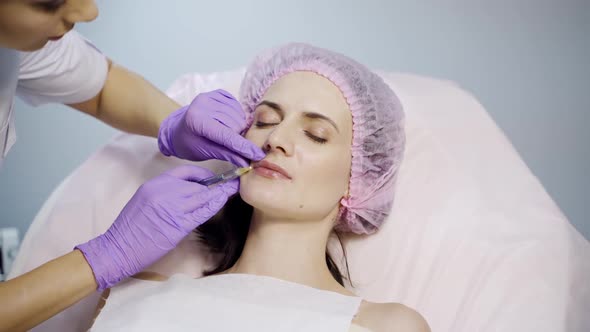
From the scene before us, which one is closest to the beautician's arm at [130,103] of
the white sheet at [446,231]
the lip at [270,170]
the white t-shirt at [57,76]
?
the white t-shirt at [57,76]

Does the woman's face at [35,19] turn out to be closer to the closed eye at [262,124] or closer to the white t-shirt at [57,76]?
the white t-shirt at [57,76]

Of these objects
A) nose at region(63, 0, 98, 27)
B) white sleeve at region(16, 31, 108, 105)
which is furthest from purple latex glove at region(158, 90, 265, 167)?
nose at region(63, 0, 98, 27)

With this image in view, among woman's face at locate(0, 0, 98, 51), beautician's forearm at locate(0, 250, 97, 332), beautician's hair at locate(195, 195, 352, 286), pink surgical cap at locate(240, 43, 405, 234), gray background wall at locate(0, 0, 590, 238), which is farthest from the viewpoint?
gray background wall at locate(0, 0, 590, 238)

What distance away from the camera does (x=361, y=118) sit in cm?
154

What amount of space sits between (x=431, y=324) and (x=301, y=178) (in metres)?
0.51

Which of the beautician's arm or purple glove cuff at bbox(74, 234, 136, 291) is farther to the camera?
the beautician's arm

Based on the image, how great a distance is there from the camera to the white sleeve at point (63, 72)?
4.85ft

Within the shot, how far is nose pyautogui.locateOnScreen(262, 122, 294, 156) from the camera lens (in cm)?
140

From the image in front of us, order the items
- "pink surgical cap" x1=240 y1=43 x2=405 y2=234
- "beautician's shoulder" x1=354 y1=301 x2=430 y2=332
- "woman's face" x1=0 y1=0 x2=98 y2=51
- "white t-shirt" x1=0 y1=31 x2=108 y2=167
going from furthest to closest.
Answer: "pink surgical cap" x1=240 y1=43 x2=405 y2=234 → "white t-shirt" x1=0 y1=31 x2=108 y2=167 → "beautician's shoulder" x1=354 y1=301 x2=430 y2=332 → "woman's face" x1=0 y1=0 x2=98 y2=51

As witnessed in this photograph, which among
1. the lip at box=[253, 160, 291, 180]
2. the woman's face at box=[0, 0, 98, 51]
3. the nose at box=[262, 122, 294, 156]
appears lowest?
the lip at box=[253, 160, 291, 180]

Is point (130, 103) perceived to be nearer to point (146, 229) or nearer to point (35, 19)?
point (146, 229)

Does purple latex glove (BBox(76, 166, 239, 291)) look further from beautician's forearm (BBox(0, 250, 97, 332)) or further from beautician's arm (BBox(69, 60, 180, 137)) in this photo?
beautician's arm (BBox(69, 60, 180, 137))

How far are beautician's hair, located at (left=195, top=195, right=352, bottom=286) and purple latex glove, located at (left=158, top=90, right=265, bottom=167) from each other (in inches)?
8.2

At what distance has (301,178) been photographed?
1.41 metres
